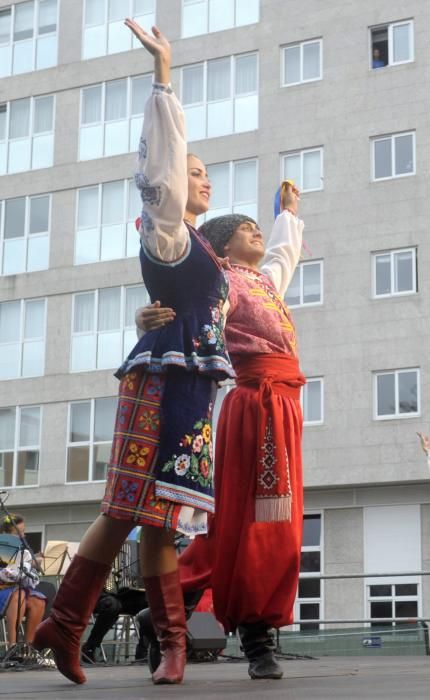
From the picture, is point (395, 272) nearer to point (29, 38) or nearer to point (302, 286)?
point (302, 286)

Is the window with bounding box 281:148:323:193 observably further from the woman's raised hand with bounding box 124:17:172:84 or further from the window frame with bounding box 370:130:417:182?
the woman's raised hand with bounding box 124:17:172:84

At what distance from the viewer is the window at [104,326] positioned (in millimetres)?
31547

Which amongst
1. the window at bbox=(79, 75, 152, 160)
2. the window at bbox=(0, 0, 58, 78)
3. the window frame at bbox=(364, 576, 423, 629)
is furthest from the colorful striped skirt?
the window at bbox=(0, 0, 58, 78)

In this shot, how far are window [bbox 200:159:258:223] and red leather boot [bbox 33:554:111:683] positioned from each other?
1035 inches

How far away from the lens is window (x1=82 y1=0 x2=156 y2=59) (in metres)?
33.7

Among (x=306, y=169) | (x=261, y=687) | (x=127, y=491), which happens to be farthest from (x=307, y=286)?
(x=261, y=687)

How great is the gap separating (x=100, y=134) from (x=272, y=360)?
93.4ft

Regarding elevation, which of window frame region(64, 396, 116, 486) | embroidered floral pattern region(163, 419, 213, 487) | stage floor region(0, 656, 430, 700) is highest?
window frame region(64, 396, 116, 486)

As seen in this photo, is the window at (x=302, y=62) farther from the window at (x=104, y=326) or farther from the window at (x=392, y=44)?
the window at (x=104, y=326)

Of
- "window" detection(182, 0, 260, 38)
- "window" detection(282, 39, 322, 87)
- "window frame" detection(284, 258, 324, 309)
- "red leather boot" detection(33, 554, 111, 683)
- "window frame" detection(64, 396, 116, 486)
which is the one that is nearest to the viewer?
"red leather boot" detection(33, 554, 111, 683)

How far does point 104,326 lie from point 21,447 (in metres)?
3.62

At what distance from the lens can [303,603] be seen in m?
28.5

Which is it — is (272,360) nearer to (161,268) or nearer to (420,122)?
(161,268)

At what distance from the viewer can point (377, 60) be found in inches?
1189
